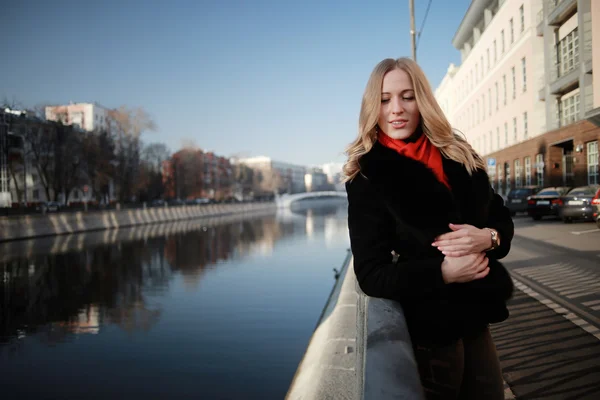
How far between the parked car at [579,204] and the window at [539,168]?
9673 millimetres

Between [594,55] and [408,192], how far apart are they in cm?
2211

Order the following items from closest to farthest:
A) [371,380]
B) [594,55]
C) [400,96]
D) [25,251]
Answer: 1. [371,380]
2. [400,96]
3. [594,55]
4. [25,251]

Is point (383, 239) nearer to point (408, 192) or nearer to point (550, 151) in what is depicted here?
point (408, 192)

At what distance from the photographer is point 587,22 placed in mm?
20359

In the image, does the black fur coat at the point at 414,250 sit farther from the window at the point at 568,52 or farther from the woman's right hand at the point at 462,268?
the window at the point at 568,52

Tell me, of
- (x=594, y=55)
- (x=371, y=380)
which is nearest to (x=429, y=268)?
(x=371, y=380)

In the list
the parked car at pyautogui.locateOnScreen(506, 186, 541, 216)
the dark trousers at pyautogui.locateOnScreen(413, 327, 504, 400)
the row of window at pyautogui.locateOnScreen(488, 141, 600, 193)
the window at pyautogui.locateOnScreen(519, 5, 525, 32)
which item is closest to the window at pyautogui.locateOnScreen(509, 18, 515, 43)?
the window at pyautogui.locateOnScreen(519, 5, 525, 32)

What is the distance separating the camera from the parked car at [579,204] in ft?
54.4

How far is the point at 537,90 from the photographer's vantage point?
27547 millimetres

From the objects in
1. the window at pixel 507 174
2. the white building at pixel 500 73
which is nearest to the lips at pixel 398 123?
the white building at pixel 500 73

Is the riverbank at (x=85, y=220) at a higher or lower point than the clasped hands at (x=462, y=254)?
lower

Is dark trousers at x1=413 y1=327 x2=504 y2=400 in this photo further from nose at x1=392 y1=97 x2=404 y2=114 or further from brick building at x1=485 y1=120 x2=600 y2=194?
brick building at x1=485 y1=120 x2=600 y2=194

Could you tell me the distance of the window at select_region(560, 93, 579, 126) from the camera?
23.8 m

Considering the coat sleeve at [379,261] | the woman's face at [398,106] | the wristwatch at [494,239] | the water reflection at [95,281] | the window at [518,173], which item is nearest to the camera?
the coat sleeve at [379,261]
